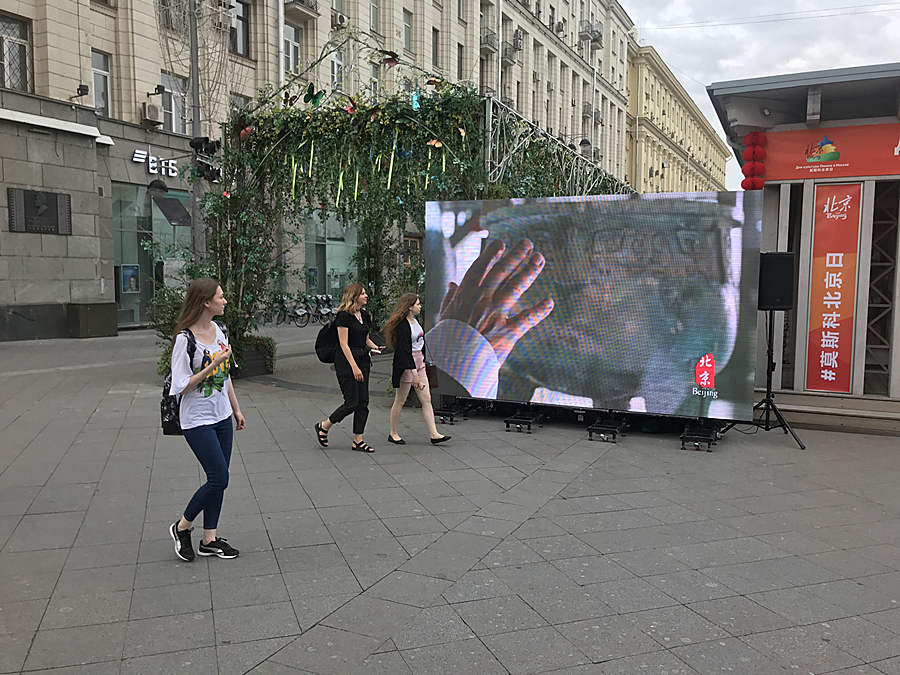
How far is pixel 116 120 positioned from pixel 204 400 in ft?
61.9

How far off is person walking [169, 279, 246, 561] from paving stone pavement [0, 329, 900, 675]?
8.4 inches

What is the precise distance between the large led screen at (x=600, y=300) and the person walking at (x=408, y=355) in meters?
1.42

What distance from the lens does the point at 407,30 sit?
33.6m

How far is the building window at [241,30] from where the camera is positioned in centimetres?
2452

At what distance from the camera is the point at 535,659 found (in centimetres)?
327

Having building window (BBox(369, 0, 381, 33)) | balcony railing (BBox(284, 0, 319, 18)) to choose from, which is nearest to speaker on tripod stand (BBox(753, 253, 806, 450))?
balcony railing (BBox(284, 0, 319, 18))

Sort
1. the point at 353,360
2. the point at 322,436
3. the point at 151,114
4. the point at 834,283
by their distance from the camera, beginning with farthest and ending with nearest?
1. the point at 151,114
2. the point at 834,283
3. the point at 322,436
4. the point at 353,360

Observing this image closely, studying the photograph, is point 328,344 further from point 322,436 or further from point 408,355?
point 322,436

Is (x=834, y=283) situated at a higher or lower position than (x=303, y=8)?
lower

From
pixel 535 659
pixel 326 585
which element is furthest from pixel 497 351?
pixel 535 659

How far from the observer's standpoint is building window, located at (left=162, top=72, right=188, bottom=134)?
21938 mm

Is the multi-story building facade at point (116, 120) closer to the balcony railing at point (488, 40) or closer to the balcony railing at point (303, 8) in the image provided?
the balcony railing at point (303, 8)

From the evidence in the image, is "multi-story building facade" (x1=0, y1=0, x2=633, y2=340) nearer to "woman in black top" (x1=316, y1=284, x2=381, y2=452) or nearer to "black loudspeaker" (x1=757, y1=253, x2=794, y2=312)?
"woman in black top" (x1=316, y1=284, x2=381, y2=452)

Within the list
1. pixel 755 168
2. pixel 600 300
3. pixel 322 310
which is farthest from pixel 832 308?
pixel 322 310
